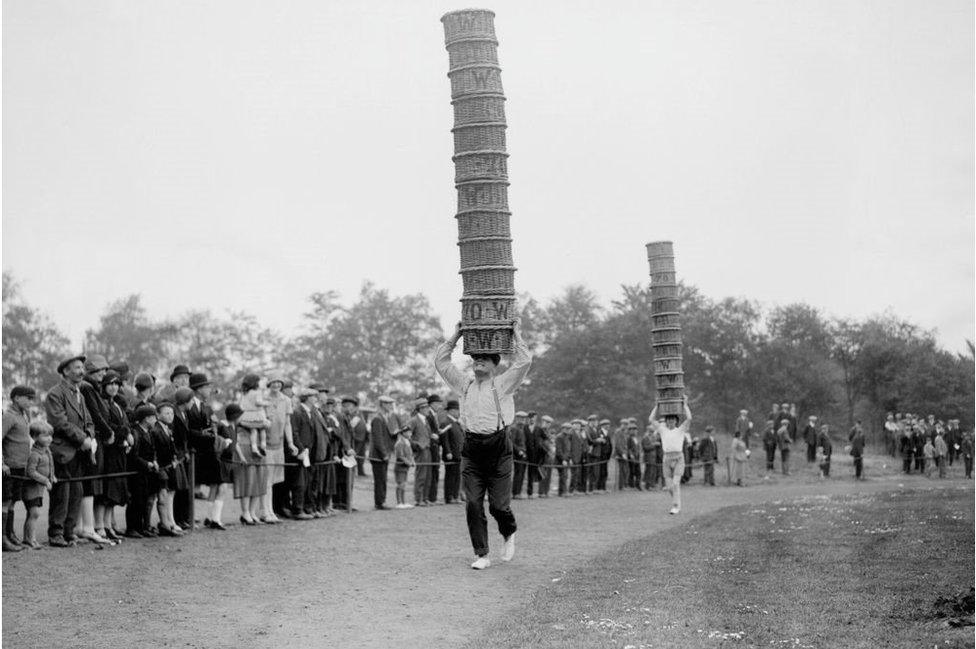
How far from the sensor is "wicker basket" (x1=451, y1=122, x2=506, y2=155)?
1280 centimetres

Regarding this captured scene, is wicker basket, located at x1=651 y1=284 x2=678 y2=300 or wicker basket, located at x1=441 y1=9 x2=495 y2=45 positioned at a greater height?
wicker basket, located at x1=441 y1=9 x2=495 y2=45

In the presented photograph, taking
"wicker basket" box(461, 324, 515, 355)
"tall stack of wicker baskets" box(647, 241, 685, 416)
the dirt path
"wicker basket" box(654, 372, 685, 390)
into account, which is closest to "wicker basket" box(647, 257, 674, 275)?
"tall stack of wicker baskets" box(647, 241, 685, 416)

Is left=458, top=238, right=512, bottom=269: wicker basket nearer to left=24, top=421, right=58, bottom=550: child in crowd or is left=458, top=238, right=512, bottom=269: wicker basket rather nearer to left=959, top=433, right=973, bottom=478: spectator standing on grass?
left=24, top=421, right=58, bottom=550: child in crowd

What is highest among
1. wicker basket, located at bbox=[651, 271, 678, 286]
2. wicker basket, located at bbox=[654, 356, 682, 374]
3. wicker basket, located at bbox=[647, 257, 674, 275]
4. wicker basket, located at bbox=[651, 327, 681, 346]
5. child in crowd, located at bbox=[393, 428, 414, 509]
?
wicker basket, located at bbox=[647, 257, 674, 275]

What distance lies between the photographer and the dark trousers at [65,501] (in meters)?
15.0

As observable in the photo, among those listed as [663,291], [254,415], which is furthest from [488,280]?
[663,291]

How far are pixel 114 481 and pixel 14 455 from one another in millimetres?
1415

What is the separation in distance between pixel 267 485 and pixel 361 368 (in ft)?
168

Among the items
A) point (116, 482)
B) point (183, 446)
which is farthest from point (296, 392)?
point (116, 482)

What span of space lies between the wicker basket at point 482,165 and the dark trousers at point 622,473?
2317cm

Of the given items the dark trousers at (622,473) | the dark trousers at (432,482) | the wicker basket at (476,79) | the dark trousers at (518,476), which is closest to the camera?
the wicker basket at (476,79)

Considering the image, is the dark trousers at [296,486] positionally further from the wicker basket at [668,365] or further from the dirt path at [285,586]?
the wicker basket at [668,365]

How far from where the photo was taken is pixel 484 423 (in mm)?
12586

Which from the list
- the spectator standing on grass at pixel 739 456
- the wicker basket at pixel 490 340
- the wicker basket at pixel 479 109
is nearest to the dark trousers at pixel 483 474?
the wicker basket at pixel 490 340
